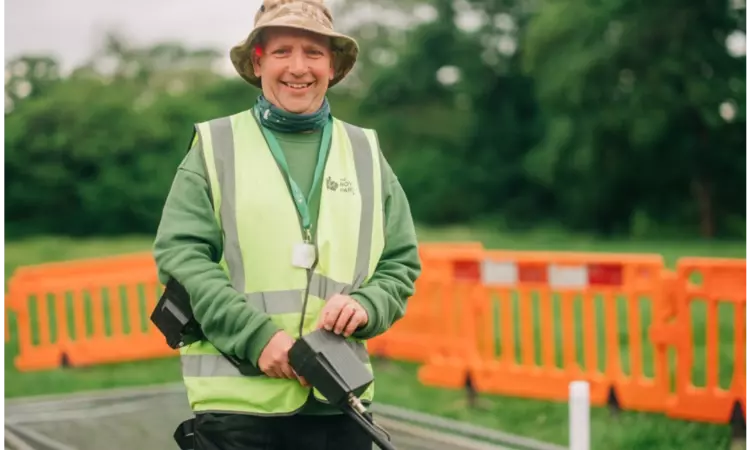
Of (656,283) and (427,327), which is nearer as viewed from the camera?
(656,283)

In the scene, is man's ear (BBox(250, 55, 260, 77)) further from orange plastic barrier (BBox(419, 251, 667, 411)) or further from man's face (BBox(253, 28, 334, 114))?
→ orange plastic barrier (BBox(419, 251, 667, 411))

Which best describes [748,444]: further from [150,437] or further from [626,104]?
[626,104]

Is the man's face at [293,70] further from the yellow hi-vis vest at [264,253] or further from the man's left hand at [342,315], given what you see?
the man's left hand at [342,315]

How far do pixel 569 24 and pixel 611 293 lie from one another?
2653 cm

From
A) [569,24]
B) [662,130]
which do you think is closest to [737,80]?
[662,130]

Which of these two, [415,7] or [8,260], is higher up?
[415,7]

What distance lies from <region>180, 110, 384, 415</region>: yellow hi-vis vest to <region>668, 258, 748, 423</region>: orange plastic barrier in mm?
4189

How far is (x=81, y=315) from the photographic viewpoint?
31.4ft

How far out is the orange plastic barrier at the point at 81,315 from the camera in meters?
9.28

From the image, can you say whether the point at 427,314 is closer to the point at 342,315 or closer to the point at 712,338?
the point at 712,338

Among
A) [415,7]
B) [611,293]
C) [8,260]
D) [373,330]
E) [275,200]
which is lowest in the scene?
[8,260]

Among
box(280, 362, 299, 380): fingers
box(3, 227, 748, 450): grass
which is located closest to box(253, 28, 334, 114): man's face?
box(280, 362, 299, 380): fingers

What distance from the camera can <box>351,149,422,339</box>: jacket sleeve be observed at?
8.23 ft

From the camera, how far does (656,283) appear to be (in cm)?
657
